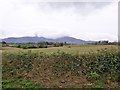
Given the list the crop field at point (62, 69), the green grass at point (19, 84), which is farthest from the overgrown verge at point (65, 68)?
the green grass at point (19, 84)

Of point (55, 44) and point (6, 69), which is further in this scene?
point (55, 44)

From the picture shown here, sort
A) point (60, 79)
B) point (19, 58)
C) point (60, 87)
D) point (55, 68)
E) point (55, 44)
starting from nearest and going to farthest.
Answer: point (60, 87)
point (60, 79)
point (55, 68)
point (19, 58)
point (55, 44)

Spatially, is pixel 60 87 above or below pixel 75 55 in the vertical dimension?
below

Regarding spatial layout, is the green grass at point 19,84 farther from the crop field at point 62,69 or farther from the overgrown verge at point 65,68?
the overgrown verge at point 65,68

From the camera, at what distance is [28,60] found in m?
14.1

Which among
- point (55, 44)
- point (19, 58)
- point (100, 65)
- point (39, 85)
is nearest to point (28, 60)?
point (19, 58)

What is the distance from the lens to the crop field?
475 inches

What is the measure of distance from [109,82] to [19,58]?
16.4 feet

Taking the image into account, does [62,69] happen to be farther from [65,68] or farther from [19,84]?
[19,84]

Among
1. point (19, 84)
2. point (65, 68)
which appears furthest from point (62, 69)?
point (19, 84)

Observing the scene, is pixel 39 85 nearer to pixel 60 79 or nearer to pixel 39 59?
pixel 60 79

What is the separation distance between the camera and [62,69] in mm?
13273

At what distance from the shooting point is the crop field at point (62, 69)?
1206cm

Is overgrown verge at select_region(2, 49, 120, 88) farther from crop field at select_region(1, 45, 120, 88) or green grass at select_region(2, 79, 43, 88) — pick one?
green grass at select_region(2, 79, 43, 88)
